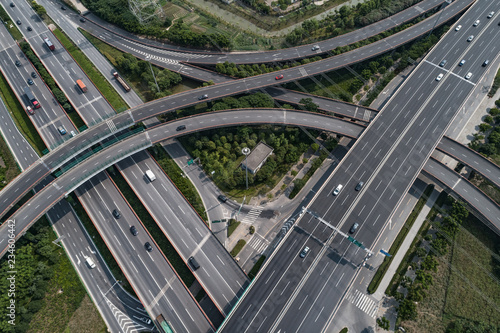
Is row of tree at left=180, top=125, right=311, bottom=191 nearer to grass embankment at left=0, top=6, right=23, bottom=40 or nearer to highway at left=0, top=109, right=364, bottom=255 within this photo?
highway at left=0, top=109, right=364, bottom=255

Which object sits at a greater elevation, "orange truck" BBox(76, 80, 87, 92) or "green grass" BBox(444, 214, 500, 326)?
"green grass" BBox(444, 214, 500, 326)

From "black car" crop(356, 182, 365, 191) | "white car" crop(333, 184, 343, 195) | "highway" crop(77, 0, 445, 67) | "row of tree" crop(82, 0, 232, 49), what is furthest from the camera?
"row of tree" crop(82, 0, 232, 49)

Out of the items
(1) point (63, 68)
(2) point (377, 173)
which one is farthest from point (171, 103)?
(2) point (377, 173)

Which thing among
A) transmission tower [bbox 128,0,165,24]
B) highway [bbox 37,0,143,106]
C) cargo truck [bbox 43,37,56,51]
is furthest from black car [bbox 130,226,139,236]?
transmission tower [bbox 128,0,165,24]

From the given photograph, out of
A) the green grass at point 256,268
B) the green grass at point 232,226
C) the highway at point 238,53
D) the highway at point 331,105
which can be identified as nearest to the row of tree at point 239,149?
the green grass at point 232,226

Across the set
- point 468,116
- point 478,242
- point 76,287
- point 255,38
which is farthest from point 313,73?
point 76,287

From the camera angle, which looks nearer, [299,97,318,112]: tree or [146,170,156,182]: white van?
[146,170,156,182]: white van
